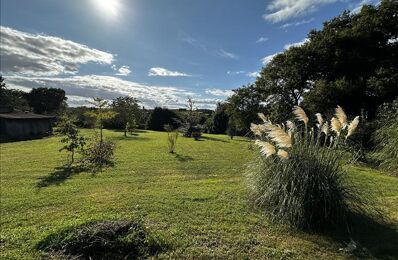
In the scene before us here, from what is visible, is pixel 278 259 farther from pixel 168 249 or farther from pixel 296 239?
pixel 168 249

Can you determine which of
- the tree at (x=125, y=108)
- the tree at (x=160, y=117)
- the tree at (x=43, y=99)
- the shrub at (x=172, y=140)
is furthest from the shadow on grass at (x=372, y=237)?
the tree at (x=43, y=99)

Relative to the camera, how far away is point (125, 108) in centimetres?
3203

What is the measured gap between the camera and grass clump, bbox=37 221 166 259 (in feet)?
10.6

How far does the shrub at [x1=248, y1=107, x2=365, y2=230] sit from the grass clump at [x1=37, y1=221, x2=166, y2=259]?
6.33 feet

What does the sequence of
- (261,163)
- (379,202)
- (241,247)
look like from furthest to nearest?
(379,202) → (261,163) → (241,247)

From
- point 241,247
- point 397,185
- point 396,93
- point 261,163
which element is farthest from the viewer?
point 396,93

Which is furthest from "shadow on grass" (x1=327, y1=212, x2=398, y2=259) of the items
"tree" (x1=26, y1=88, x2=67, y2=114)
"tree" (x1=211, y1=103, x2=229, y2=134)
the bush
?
"tree" (x1=26, y1=88, x2=67, y2=114)

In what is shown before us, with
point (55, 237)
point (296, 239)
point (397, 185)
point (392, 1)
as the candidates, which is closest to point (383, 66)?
point (392, 1)

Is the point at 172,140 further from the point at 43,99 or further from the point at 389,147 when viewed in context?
the point at 43,99

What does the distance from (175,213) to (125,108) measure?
94.3ft

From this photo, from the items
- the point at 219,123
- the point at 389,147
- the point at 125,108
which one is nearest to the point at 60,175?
the point at 389,147

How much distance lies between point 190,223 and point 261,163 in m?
1.64

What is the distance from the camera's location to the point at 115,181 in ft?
26.0

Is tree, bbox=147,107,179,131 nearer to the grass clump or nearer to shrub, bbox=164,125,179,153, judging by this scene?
shrub, bbox=164,125,179,153
